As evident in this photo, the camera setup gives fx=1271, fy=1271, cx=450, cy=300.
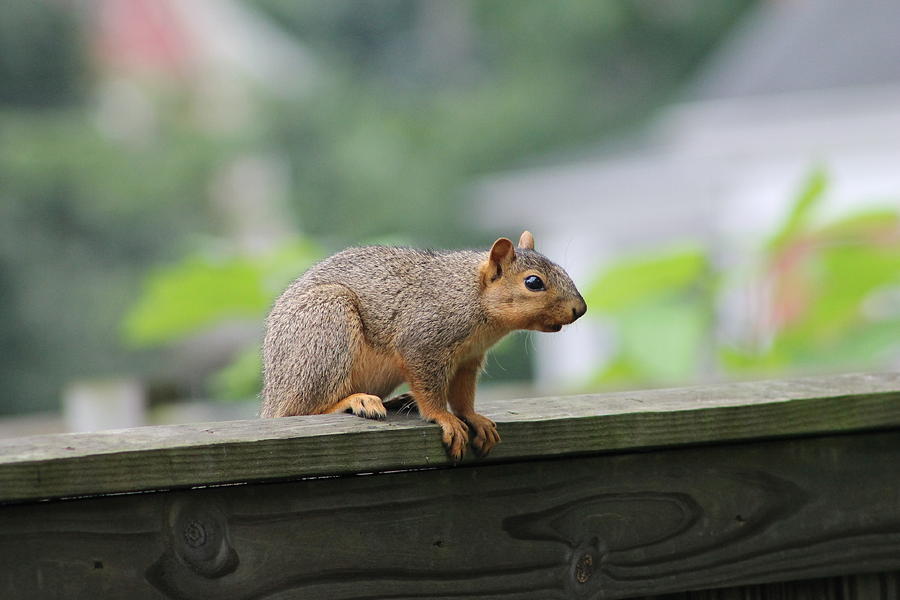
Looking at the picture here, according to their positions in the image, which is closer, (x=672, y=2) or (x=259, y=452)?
(x=259, y=452)

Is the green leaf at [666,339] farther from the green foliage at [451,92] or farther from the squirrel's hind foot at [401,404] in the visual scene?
the green foliage at [451,92]

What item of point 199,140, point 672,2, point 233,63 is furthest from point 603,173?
point 233,63

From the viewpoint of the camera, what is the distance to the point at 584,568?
1.66 metres

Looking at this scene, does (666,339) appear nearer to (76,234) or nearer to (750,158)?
(750,158)

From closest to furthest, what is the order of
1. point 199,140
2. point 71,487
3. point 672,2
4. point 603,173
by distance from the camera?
point 71,487 → point 603,173 → point 199,140 → point 672,2

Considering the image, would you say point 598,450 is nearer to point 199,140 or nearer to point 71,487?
point 71,487

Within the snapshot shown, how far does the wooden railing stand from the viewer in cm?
142

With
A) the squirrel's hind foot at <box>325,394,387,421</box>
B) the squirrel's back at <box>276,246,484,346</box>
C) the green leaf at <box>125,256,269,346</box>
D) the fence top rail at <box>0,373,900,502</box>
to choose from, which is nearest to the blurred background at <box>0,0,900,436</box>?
the green leaf at <box>125,256,269,346</box>

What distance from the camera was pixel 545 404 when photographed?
1.75m

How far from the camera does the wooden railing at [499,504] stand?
1.42 m

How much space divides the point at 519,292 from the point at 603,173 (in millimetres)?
10344

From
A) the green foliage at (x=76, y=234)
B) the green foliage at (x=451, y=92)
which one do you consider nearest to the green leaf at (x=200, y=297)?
the green foliage at (x=76, y=234)

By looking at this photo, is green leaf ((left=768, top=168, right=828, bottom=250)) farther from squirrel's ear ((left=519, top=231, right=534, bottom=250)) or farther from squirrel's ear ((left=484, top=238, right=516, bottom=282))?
squirrel's ear ((left=484, top=238, right=516, bottom=282))

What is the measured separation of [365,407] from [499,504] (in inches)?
10.8
